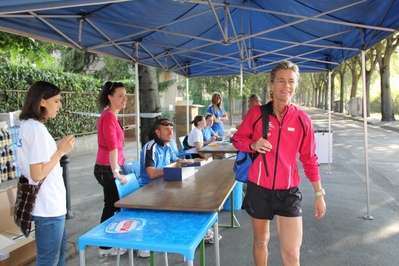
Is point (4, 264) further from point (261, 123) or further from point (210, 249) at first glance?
point (261, 123)

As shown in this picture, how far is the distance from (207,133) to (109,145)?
4.10 m

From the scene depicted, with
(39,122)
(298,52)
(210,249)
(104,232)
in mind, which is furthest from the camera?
(298,52)

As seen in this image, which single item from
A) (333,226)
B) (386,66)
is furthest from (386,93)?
(333,226)

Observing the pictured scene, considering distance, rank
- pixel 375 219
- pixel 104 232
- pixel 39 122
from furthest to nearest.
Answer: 1. pixel 375 219
2. pixel 39 122
3. pixel 104 232

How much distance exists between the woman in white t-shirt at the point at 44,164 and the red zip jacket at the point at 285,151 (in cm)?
138

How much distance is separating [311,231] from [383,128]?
16577 mm

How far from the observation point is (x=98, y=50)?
188 inches

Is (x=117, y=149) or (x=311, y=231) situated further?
(x=311, y=231)

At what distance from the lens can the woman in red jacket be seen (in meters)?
2.39

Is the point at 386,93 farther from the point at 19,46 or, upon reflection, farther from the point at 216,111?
the point at 19,46

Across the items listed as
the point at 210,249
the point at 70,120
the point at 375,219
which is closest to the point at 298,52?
the point at 375,219

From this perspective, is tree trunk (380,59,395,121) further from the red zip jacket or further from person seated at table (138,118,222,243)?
the red zip jacket

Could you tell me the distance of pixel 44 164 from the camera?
207 cm

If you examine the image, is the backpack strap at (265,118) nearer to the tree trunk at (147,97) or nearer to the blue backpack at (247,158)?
the blue backpack at (247,158)
